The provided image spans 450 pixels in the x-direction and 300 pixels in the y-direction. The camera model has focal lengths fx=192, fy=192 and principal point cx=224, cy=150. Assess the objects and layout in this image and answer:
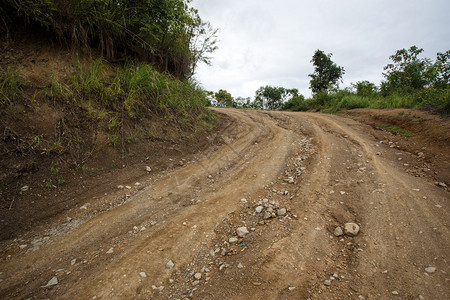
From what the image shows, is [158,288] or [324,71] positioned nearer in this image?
[158,288]

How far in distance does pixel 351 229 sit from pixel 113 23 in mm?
5693

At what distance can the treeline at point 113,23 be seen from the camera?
3.36 meters

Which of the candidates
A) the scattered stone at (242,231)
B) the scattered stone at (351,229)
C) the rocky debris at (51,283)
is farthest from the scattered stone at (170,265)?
the scattered stone at (351,229)

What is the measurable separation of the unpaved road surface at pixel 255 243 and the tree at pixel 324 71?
63.4 feet

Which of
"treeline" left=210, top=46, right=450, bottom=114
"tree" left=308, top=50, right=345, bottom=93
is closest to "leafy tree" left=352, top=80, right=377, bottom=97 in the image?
"treeline" left=210, top=46, right=450, bottom=114

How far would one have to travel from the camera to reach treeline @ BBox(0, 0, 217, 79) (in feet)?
11.0

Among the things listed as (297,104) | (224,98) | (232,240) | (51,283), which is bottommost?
(51,283)

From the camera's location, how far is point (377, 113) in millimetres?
6754

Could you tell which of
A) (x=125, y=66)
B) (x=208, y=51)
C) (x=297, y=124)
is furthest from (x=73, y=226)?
(x=208, y=51)

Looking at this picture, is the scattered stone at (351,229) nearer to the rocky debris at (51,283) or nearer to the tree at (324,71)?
the rocky debris at (51,283)

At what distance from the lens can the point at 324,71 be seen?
799 inches

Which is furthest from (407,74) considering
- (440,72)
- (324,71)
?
(324,71)

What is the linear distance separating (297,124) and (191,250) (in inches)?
225

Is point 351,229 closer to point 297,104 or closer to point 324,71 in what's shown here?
point 297,104
